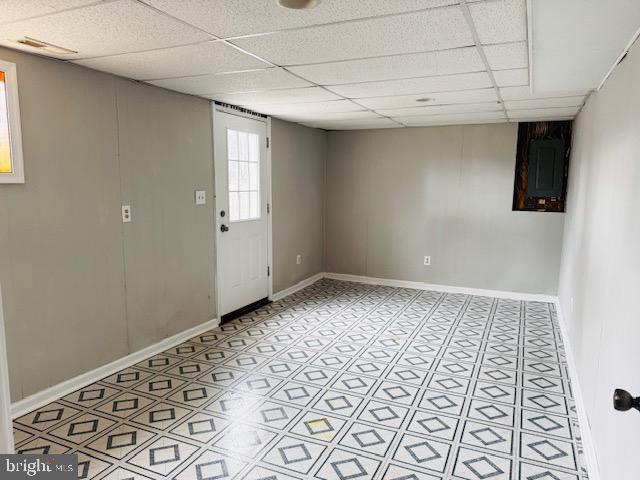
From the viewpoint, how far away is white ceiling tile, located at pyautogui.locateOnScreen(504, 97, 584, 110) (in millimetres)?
3754

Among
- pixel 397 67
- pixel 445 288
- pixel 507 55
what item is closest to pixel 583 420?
pixel 507 55

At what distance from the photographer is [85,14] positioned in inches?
75.8

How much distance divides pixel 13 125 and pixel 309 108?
2.58 m

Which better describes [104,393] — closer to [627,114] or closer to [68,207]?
[68,207]

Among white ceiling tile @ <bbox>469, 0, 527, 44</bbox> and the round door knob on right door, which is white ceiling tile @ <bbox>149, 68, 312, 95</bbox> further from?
the round door knob on right door

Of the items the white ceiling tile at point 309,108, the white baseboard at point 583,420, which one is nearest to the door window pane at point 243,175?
the white ceiling tile at point 309,108

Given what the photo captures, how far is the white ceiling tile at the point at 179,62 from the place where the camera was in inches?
96.5

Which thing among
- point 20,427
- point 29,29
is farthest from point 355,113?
point 20,427

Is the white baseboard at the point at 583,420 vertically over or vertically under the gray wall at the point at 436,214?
under

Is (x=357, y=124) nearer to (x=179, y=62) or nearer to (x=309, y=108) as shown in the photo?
(x=309, y=108)

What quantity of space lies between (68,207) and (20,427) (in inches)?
52.9

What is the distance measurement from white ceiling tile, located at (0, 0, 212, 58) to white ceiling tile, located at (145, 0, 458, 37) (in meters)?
0.13

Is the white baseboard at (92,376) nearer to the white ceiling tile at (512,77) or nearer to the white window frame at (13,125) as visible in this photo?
the white window frame at (13,125)

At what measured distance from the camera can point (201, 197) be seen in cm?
403
